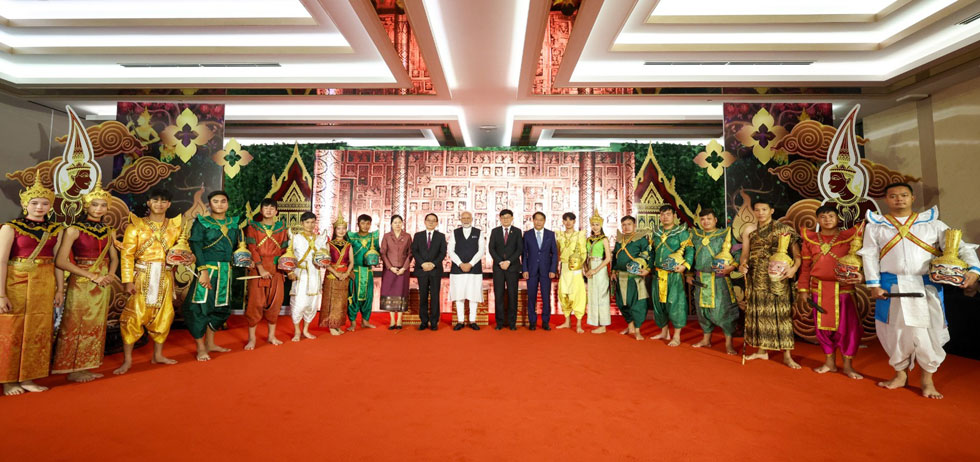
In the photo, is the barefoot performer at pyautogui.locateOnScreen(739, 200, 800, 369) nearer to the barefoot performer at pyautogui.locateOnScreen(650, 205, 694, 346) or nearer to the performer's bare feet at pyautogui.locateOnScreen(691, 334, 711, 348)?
the performer's bare feet at pyautogui.locateOnScreen(691, 334, 711, 348)

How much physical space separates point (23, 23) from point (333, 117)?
3.09 m

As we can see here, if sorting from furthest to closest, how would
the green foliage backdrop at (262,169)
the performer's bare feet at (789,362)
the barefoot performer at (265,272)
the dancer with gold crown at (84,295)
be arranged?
the green foliage backdrop at (262,169) < the barefoot performer at (265,272) < the performer's bare feet at (789,362) < the dancer with gold crown at (84,295)

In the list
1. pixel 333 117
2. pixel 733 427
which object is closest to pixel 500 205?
Answer: pixel 333 117

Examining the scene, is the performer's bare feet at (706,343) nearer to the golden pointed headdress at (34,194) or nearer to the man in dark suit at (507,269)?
the man in dark suit at (507,269)

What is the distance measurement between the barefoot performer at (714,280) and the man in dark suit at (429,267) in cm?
294

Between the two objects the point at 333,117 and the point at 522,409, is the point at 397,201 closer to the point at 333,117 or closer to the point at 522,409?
the point at 333,117

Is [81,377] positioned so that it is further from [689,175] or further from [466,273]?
[689,175]

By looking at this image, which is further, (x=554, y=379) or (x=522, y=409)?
(x=554, y=379)

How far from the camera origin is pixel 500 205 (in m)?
6.70

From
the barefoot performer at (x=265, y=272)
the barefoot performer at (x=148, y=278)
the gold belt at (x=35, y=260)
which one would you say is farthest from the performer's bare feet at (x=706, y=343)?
the gold belt at (x=35, y=260)

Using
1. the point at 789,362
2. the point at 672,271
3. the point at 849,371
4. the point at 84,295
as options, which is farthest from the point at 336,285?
the point at 849,371

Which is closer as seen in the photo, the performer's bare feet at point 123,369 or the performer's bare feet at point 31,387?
the performer's bare feet at point 31,387

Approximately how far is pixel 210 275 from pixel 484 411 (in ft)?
9.51

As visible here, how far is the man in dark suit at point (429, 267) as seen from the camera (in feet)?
16.7
